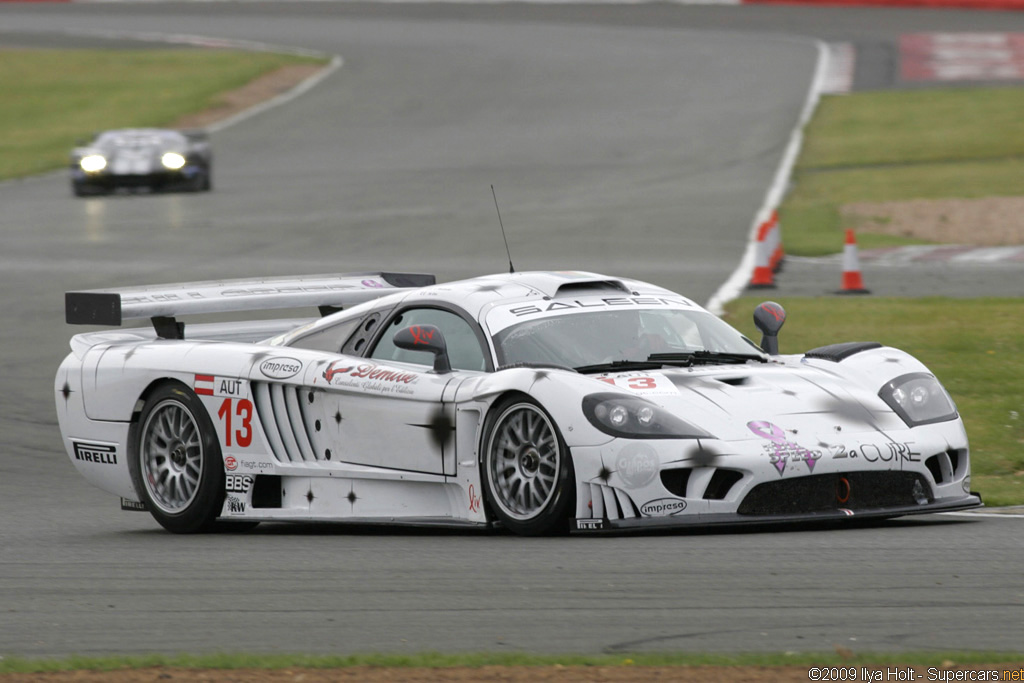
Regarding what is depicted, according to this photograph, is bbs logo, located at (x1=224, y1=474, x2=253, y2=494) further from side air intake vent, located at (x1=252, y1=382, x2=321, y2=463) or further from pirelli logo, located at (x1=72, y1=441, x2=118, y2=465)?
pirelli logo, located at (x1=72, y1=441, x2=118, y2=465)

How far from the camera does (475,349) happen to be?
27.7ft

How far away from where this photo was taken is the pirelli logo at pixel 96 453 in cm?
935

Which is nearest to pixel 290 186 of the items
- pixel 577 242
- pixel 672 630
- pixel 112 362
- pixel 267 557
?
pixel 577 242

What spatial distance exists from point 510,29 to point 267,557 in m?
50.7

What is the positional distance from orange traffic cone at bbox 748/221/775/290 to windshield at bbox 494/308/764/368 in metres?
9.06

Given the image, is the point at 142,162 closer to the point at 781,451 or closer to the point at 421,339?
the point at 421,339

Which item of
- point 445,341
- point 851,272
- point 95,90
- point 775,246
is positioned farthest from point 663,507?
point 95,90

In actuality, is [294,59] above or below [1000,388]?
above

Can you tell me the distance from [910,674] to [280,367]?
4.44 metres

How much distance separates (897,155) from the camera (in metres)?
31.4

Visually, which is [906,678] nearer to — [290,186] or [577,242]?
[577,242]

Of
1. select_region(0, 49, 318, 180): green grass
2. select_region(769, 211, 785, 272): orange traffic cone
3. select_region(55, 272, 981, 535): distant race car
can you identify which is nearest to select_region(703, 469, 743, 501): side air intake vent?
select_region(55, 272, 981, 535): distant race car

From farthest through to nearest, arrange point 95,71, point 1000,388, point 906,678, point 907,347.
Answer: point 95,71
point 907,347
point 1000,388
point 906,678

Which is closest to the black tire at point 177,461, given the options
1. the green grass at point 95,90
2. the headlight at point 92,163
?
the headlight at point 92,163
